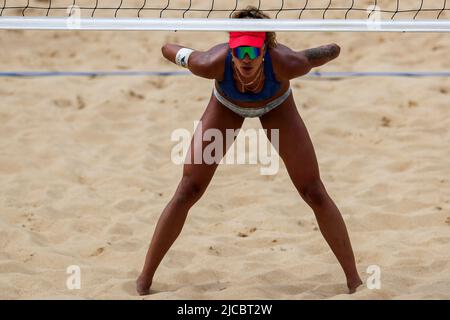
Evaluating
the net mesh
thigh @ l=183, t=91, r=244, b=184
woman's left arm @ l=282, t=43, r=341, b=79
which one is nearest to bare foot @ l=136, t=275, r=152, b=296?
thigh @ l=183, t=91, r=244, b=184

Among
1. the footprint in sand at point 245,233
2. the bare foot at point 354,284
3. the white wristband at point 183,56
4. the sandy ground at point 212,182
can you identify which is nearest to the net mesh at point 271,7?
the sandy ground at point 212,182

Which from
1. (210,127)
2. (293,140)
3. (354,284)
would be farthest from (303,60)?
(354,284)

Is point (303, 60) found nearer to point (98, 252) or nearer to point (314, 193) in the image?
point (314, 193)

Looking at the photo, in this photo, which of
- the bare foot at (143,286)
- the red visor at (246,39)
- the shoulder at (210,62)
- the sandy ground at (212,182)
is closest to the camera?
the red visor at (246,39)

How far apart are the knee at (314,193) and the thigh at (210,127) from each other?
1.32 ft

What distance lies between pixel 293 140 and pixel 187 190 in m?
0.54

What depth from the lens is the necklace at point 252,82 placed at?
12.9 feet

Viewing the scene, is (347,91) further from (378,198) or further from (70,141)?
(70,141)

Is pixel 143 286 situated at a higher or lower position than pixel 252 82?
lower

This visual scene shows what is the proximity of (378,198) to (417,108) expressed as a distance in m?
1.40

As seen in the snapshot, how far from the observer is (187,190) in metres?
4.19

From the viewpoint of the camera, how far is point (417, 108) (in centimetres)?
668

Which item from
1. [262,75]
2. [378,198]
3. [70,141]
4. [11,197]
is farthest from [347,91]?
[262,75]

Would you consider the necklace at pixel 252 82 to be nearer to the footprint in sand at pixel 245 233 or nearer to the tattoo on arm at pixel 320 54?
the tattoo on arm at pixel 320 54
